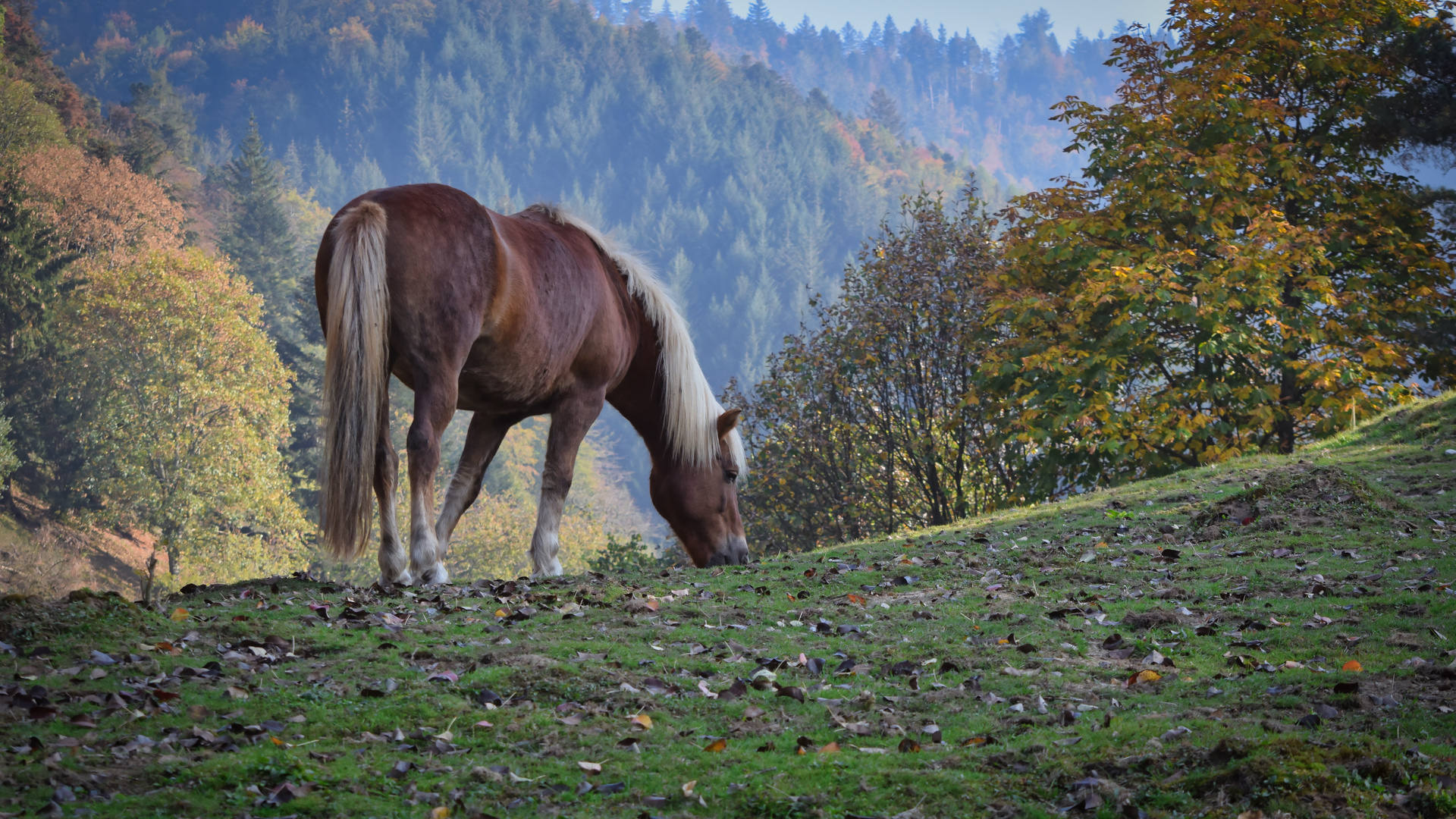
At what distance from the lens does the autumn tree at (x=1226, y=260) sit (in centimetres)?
1238

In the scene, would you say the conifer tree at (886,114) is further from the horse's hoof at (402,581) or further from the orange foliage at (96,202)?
the horse's hoof at (402,581)

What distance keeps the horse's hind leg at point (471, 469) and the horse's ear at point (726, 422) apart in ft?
6.05

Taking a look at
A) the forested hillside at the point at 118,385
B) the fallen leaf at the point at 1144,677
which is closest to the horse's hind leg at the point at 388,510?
the fallen leaf at the point at 1144,677

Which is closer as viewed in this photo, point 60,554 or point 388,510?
point 388,510

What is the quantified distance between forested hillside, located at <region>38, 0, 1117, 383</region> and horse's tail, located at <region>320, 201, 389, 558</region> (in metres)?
118

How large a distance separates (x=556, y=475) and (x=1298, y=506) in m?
5.79

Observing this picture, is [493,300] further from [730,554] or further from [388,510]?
[730,554]

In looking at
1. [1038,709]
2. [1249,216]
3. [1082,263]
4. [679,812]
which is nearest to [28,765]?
[679,812]

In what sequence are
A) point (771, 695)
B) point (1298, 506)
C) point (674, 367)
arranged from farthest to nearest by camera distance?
point (674, 367) → point (1298, 506) → point (771, 695)

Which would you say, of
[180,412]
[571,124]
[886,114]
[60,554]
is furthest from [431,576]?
[571,124]

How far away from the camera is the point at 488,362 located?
648 cm

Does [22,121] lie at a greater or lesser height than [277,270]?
lesser

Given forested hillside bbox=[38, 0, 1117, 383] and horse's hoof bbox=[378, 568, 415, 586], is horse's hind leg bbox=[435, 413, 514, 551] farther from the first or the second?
forested hillside bbox=[38, 0, 1117, 383]

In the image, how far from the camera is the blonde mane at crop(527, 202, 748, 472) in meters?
7.86
